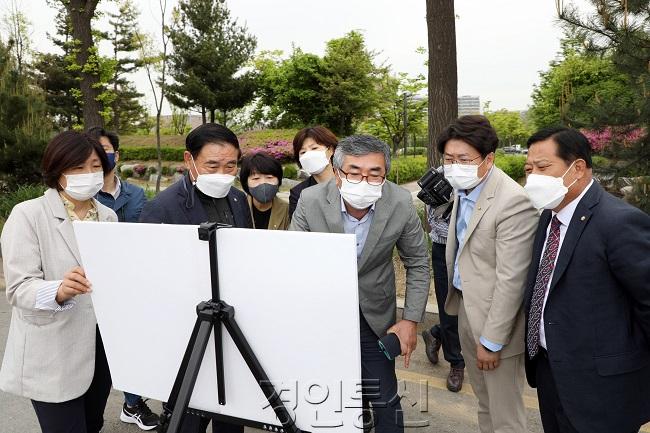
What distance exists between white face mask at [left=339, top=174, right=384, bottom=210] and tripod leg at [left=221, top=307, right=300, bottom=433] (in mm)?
852

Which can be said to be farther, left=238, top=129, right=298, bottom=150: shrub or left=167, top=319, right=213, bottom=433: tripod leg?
left=238, top=129, right=298, bottom=150: shrub

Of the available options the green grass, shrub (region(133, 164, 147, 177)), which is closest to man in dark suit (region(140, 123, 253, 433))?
the green grass

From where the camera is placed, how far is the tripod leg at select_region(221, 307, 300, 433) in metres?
1.33

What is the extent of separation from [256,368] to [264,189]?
6.19 ft

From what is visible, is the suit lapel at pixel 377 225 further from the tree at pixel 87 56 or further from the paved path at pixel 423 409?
the tree at pixel 87 56

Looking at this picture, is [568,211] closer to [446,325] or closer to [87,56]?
[446,325]

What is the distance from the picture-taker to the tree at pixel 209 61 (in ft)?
88.8

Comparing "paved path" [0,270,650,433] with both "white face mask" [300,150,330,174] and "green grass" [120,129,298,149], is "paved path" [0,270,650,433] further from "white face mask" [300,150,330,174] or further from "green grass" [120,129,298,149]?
"green grass" [120,129,298,149]

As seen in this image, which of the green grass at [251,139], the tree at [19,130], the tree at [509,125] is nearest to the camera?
the tree at [19,130]

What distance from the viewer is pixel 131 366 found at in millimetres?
1582

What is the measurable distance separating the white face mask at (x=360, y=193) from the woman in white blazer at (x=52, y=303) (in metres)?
1.10

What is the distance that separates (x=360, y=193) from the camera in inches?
79.0

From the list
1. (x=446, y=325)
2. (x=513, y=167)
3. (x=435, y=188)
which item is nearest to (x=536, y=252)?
(x=435, y=188)

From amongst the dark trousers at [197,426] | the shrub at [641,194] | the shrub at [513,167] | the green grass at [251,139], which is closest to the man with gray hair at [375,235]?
the dark trousers at [197,426]
